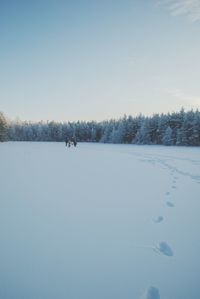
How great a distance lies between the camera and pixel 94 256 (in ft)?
10.4

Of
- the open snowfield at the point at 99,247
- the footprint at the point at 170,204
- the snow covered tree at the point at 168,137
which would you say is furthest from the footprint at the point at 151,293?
the snow covered tree at the point at 168,137

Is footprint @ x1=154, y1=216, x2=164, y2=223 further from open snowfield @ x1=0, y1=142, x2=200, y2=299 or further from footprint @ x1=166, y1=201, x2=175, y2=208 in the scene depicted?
footprint @ x1=166, y1=201, x2=175, y2=208

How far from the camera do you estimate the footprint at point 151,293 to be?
244 centimetres

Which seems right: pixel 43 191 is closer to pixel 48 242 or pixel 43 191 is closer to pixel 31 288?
pixel 48 242

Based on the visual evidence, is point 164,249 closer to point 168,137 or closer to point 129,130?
point 168,137

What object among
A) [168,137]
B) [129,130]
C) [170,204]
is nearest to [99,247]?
[170,204]

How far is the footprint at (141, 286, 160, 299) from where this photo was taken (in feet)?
7.99

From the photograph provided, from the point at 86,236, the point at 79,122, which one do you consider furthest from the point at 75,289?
the point at 79,122

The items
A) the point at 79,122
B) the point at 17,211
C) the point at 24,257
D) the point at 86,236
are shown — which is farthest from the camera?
the point at 79,122

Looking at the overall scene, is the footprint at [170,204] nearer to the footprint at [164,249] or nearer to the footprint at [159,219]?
the footprint at [159,219]

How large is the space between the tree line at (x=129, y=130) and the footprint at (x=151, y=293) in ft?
170

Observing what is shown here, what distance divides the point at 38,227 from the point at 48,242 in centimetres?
61

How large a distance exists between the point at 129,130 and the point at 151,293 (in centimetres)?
6729

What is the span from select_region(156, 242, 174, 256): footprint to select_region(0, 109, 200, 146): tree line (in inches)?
2002
